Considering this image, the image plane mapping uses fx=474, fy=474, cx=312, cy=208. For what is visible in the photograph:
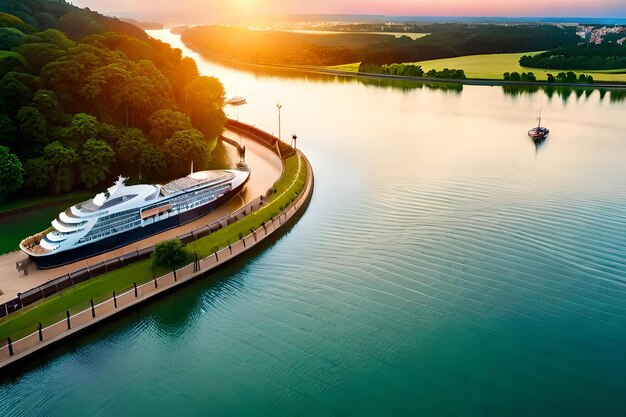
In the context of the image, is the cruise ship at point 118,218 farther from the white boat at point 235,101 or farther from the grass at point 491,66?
the grass at point 491,66

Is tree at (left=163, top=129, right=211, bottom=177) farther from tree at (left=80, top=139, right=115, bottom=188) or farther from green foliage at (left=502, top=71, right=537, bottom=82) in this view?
green foliage at (left=502, top=71, right=537, bottom=82)

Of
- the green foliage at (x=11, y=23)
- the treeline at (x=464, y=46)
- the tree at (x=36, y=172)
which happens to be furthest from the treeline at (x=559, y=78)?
the tree at (x=36, y=172)

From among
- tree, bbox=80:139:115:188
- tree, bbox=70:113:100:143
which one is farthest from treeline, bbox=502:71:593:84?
tree, bbox=80:139:115:188

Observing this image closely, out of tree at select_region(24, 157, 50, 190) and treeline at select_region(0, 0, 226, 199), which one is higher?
treeline at select_region(0, 0, 226, 199)

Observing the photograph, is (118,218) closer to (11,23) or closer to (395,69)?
(11,23)

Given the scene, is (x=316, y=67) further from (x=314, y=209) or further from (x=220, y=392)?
(x=220, y=392)

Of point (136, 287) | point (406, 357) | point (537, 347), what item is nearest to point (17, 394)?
point (136, 287)
